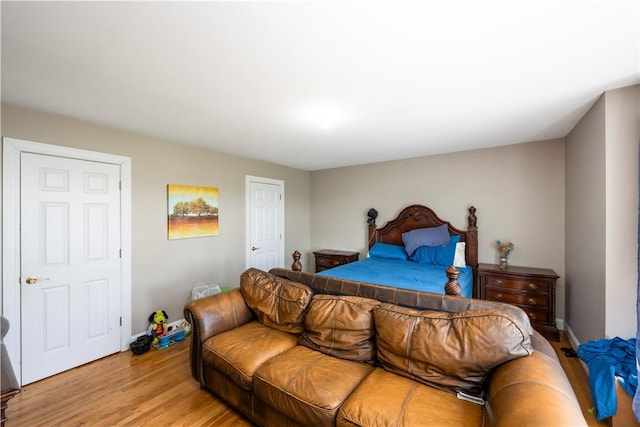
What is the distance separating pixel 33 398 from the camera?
2084 millimetres

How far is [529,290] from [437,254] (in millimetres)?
1037

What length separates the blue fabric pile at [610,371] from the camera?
165 cm

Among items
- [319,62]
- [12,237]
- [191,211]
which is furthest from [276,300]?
[12,237]

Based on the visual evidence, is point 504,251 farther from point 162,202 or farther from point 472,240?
point 162,202

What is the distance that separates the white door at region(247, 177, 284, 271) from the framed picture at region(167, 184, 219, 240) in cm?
64

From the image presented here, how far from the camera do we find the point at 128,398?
6.79 feet

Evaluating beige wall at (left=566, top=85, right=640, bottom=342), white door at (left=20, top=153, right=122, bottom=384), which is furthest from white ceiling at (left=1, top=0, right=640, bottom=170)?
white door at (left=20, top=153, right=122, bottom=384)

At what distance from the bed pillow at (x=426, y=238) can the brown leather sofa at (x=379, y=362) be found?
6.76 feet

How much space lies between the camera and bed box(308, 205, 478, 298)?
115 inches

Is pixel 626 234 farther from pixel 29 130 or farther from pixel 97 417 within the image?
pixel 29 130

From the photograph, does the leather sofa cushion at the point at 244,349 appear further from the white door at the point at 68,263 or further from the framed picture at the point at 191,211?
the framed picture at the point at 191,211

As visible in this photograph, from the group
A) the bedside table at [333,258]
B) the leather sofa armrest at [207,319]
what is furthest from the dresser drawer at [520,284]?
the leather sofa armrest at [207,319]

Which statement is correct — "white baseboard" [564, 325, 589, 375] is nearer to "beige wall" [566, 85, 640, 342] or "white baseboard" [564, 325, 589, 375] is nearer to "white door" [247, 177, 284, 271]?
"beige wall" [566, 85, 640, 342]

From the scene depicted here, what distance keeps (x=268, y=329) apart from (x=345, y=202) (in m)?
3.13
